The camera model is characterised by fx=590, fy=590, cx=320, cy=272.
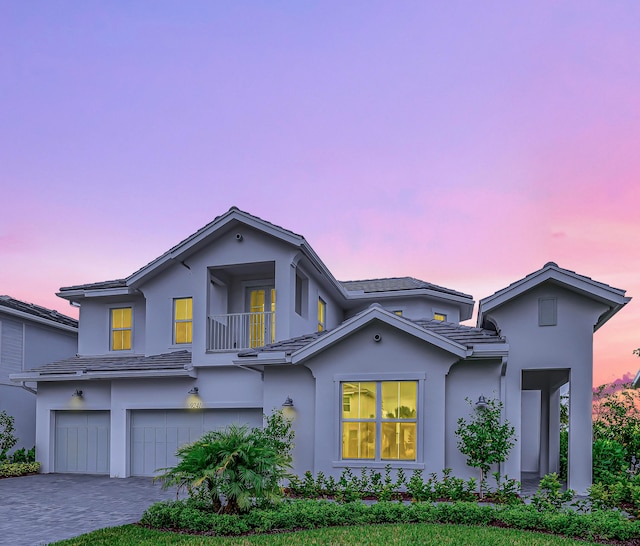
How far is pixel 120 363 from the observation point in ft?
61.0

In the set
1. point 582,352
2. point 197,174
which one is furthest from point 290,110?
point 582,352

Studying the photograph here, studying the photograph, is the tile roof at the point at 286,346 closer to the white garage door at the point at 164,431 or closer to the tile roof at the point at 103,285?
the white garage door at the point at 164,431

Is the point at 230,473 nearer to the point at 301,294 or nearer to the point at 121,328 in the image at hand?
the point at 301,294

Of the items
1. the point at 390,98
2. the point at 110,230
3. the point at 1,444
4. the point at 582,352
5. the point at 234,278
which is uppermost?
the point at 390,98

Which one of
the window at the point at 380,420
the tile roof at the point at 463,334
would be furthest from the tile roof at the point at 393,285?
the window at the point at 380,420

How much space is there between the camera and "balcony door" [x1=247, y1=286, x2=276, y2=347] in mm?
17047

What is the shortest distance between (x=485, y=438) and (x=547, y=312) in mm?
3614

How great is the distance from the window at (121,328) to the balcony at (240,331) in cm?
446

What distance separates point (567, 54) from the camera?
15.6 m

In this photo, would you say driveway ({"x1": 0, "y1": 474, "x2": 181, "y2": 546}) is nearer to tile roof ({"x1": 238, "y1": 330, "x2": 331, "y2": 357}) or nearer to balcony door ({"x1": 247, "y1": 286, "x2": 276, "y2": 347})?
tile roof ({"x1": 238, "y1": 330, "x2": 331, "y2": 357})

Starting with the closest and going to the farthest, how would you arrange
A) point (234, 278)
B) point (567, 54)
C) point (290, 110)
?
point (567, 54) < point (234, 278) < point (290, 110)

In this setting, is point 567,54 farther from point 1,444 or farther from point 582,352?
point 1,444

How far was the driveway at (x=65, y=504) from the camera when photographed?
9875 millimetres

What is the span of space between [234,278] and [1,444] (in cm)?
945
